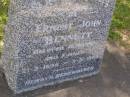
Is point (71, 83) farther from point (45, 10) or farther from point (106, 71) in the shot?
point (45, 10)

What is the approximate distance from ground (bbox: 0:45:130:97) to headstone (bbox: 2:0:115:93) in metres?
0.09

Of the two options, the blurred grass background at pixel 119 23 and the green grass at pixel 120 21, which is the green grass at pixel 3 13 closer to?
the blurred grass background at pixel 119 23

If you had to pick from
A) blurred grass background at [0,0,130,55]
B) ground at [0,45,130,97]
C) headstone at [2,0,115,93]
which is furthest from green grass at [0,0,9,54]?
ground at [0,45,130,97]

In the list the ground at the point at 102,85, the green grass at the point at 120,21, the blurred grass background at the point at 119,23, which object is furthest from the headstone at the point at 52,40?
the green grass at the point at 120,21

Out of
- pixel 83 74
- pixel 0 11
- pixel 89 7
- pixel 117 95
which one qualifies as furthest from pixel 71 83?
pixel 0 11

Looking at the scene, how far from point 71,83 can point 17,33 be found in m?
1.23

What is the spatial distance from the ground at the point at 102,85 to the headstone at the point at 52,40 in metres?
0.09

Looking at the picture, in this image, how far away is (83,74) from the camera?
206 inches

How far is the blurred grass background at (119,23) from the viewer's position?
6.23 m

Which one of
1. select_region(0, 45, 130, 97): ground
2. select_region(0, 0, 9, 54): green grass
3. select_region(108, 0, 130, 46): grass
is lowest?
select_region(0, 45, 130, 97): ground

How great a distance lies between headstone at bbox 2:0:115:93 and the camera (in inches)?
167

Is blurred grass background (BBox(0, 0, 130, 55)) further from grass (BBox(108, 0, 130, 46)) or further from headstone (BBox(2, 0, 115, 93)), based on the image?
headstone (BBox(2, 0, 115, 93))

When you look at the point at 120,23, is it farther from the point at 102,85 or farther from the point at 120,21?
the point at 102,85

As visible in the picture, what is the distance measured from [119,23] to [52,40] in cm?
252
